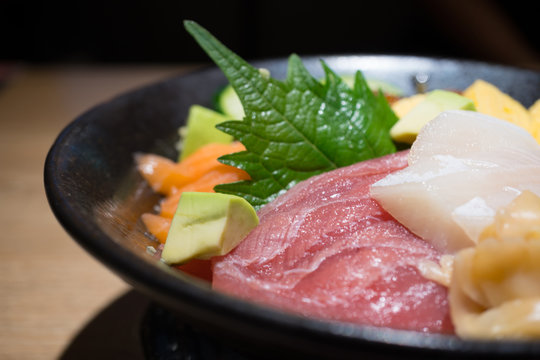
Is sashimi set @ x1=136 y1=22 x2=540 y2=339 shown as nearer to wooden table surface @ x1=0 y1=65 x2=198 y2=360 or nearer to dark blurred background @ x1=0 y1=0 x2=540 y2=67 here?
wooden table surface @ x1=0 y1=65 x2=198 y2=360

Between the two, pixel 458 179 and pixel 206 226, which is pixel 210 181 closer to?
pixel 206 226

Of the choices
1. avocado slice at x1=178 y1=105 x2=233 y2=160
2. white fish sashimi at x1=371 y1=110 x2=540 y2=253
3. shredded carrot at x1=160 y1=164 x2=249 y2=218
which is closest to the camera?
white fish sashimi at x1=371 y1=110 x2=540 y2=253

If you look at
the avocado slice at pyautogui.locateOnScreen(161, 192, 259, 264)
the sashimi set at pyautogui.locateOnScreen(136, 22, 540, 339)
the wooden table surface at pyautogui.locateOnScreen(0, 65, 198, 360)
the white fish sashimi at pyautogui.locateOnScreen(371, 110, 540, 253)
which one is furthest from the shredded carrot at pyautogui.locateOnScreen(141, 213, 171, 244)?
the white fish sashimi at pyautogui.locateOnScreen(371, 110, 540, 253)

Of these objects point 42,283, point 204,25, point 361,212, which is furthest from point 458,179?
point 204,25

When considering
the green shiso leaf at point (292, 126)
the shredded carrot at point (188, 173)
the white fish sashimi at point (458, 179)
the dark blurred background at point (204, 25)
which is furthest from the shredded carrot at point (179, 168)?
the dark blurred background at point (204, 25)

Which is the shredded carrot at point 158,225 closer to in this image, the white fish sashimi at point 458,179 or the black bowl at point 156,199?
the black bowl at point 156,199

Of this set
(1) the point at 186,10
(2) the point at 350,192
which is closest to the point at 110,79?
(1) the point at 186,10
